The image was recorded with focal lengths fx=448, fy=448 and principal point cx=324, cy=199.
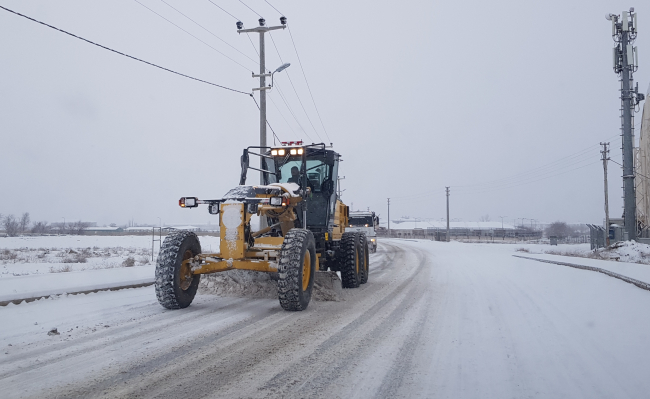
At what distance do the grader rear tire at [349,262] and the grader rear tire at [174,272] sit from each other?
4.00 m

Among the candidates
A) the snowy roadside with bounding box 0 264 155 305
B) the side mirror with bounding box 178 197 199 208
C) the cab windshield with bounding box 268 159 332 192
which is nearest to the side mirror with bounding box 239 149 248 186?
the cab windshield with bounding box 268 159 332 192

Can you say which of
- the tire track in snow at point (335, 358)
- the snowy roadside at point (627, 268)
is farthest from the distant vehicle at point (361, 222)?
the tire track in snow at point (335, 358)

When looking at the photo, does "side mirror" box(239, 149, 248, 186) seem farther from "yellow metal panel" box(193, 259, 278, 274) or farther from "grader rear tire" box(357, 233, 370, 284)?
"grader rear tire" box(357, 233, 370, 284)

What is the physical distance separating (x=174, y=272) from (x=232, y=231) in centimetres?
111

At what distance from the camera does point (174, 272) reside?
704cm

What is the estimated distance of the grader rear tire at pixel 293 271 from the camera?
6.75 m

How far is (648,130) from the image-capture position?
33.1 metres

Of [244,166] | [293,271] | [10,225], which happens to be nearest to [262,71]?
[244,166]

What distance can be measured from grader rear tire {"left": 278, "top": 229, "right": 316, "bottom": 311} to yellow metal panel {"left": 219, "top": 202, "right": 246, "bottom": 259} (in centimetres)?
69

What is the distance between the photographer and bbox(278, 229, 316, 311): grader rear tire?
6.75 metres

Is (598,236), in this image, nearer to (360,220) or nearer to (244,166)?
(360,220)

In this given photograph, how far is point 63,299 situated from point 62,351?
3.54 m

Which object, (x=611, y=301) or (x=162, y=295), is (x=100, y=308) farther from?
(x=611, y=301)

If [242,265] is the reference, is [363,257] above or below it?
below
